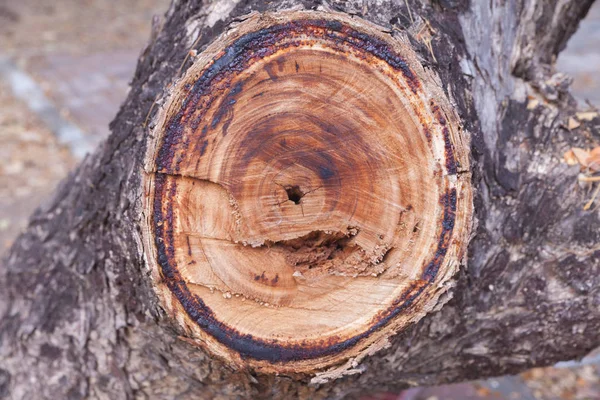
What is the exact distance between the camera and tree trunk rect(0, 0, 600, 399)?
130cm

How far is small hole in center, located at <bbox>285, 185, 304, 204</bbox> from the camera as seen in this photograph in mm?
1360

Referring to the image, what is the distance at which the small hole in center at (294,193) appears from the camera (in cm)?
136

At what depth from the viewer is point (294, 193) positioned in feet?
4.51

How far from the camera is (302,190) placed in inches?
53.4

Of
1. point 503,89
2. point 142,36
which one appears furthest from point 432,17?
point 142,36

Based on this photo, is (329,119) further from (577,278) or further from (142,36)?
(142,36)

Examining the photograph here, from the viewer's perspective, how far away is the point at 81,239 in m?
1.88

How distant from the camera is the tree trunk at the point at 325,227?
1.30m

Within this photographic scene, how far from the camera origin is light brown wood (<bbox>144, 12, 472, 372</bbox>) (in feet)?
4.21

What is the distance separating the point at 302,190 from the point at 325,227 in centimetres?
11

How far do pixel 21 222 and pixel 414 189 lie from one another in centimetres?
365

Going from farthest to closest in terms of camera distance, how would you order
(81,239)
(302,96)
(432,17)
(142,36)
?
(142,36) < (81,239) < (432,17) < (302,96)

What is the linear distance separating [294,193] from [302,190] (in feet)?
0.09

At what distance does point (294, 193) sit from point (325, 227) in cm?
11
